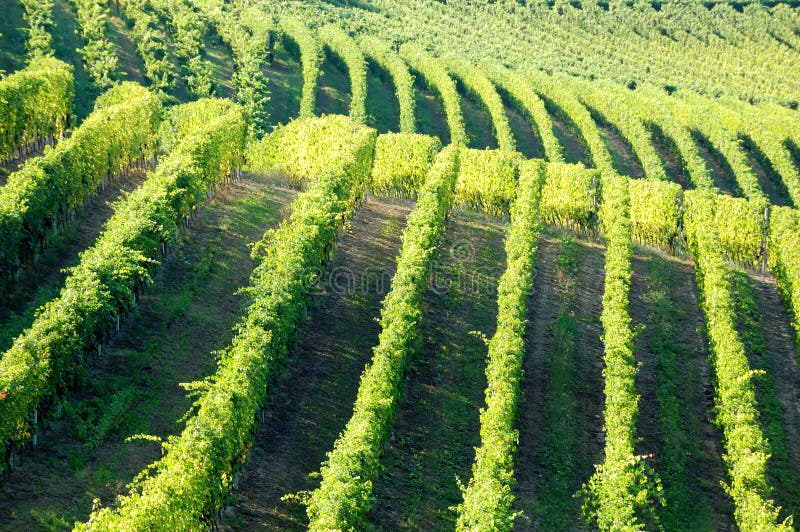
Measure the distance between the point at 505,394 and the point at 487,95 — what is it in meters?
40.0

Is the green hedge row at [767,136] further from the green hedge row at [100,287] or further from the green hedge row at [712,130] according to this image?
the green hedge row at [100,287]

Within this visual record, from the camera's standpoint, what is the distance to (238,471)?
91.5 feet

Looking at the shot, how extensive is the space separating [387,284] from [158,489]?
18.3 meters

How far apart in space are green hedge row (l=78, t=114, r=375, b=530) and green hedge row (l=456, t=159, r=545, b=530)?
23.8 feet

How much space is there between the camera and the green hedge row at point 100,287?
26406 millimetres

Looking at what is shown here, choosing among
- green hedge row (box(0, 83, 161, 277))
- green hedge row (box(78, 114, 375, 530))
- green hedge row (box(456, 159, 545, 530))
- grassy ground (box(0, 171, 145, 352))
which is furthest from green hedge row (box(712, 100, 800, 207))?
grassy ground (box(0, 171, 145, 352))

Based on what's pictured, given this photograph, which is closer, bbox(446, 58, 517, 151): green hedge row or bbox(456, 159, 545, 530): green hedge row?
bbox(456, 159, 545, 530): green hedge row

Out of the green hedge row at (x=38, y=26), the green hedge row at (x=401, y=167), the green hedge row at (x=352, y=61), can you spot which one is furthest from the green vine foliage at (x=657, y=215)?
the green hedge row at (x=38, y=26)

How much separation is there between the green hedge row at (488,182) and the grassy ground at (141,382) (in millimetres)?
10988

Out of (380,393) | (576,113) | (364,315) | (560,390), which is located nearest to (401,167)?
(364,315)

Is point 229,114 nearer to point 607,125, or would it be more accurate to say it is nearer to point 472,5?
point 607,125

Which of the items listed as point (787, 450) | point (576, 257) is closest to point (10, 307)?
point (576, 257)

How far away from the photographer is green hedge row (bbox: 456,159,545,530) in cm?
2539

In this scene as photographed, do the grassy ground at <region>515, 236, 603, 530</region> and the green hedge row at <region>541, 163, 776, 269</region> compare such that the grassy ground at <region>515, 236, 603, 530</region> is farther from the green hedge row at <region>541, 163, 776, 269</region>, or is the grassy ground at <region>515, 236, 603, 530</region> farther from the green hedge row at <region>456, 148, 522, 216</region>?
the green hedge row at <region>456, 148, 522, 216</region>
